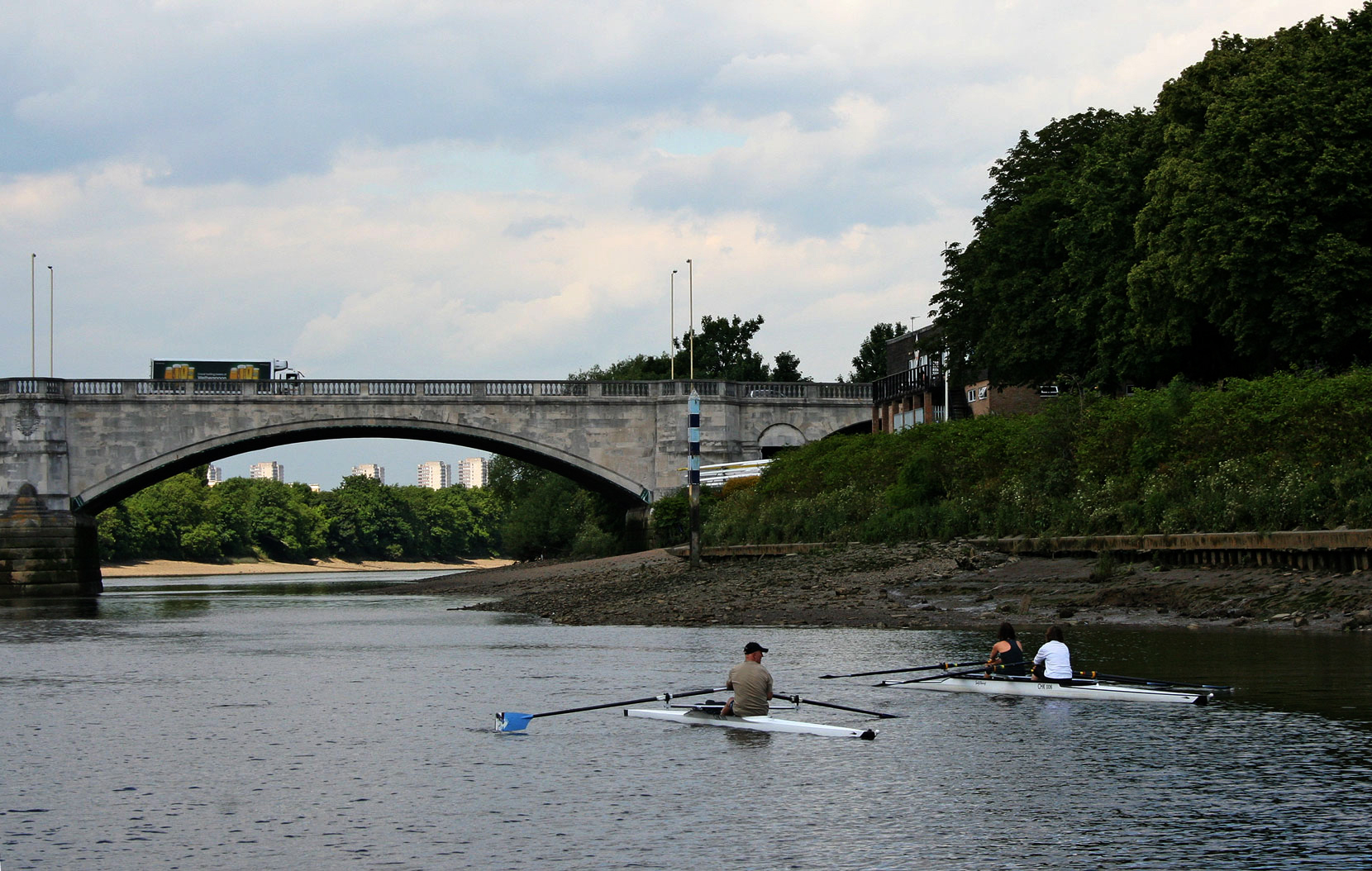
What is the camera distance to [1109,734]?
59.4 ft

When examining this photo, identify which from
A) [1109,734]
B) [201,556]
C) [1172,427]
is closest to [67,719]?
[1109,734]

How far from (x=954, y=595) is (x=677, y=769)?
20.7 m

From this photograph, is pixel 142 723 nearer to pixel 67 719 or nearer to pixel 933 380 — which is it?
pixel 67 719

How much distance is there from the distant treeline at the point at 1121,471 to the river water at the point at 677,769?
5.23 meters

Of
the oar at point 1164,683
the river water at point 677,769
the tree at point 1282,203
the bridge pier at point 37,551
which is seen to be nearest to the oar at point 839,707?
the river water at point 677,769

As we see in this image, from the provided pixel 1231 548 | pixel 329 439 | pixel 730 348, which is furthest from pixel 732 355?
pixel 1231 548

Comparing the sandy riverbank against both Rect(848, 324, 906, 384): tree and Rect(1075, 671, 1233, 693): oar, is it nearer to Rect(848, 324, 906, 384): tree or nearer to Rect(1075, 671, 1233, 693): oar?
Rect(848, 324, 906, 384): tree

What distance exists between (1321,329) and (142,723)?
103 ft

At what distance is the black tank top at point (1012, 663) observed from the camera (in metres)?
21.9

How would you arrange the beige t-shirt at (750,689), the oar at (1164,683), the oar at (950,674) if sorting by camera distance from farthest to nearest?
the oar at (950,674), the oar at (1164,683), the beige t-shirt at (750,689)

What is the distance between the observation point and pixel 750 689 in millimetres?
19422

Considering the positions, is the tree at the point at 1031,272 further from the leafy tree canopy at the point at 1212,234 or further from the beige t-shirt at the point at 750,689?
the beige t-shirt at the point at 750,689

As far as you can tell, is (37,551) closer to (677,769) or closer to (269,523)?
(677,769)

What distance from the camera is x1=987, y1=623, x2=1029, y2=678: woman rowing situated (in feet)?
71.9
